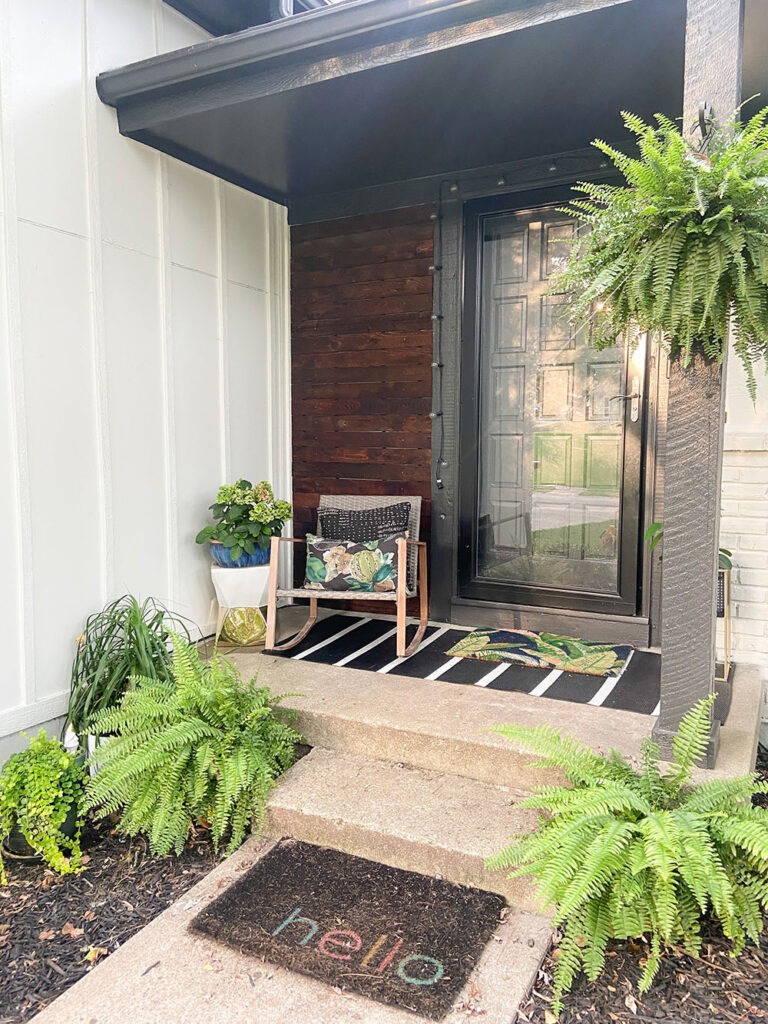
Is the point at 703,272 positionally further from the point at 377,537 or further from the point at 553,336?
Result: the point at 377,537

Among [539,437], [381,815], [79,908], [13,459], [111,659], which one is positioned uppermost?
[539,437]

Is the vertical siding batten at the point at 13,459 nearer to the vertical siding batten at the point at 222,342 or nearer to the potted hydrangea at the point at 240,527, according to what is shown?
the potted hydrangea at the point at 240,527

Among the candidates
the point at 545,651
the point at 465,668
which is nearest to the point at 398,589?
the point at 465,668

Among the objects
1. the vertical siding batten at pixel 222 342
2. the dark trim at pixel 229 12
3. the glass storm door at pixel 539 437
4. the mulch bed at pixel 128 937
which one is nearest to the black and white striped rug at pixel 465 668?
the glass storm door at pixel 539 437

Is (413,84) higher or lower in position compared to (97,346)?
higher

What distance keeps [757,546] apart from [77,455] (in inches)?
113

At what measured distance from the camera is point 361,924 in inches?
75.4

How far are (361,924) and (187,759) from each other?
0.73 meters

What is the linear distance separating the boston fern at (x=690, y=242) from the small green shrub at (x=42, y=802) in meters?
2.13

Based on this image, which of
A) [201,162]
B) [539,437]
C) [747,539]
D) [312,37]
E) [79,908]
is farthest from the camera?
[539,437]

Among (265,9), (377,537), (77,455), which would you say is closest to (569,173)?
(265,9)

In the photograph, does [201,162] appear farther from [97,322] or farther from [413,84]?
[413,84]

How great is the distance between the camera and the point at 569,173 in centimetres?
341

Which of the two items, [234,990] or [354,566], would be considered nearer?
[234,990]
